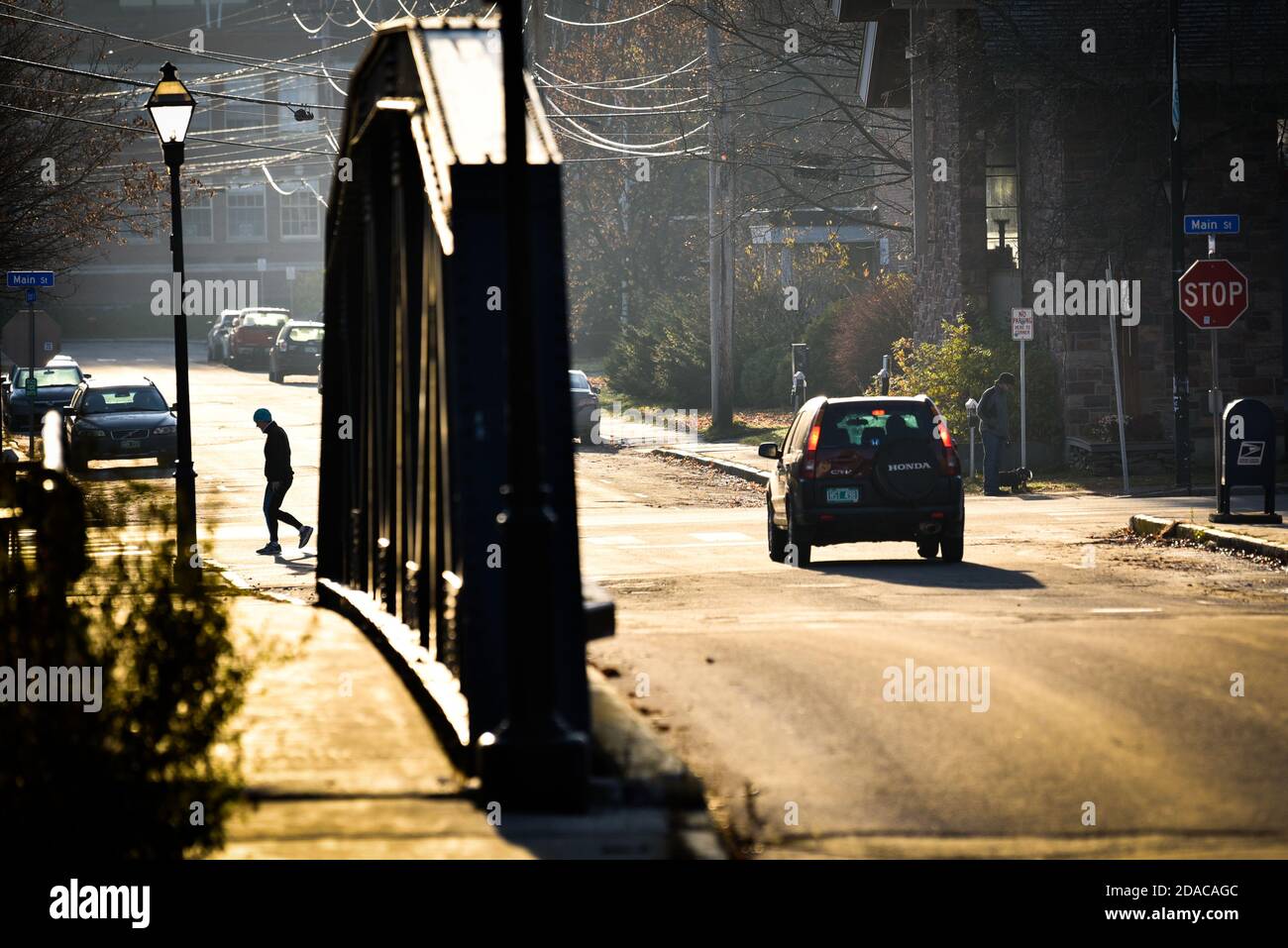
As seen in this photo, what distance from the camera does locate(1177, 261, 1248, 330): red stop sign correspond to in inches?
915

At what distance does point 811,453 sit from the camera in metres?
19.3

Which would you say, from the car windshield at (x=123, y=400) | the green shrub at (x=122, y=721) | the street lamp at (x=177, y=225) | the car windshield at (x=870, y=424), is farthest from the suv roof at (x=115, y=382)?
the green shrub at (x=122, y=721)

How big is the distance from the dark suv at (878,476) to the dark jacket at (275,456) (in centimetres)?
778

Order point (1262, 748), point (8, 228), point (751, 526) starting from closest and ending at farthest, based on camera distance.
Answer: point (1262, 748) → point (751, 526) → point (8, 228)

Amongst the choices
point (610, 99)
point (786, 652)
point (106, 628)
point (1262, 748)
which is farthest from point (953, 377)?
point (610, 99)

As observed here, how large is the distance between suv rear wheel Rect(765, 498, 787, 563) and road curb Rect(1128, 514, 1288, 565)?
14.5 feet

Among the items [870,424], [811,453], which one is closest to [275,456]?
[811,453]

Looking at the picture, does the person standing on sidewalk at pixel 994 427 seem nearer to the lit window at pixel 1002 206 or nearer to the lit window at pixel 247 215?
the lit window at pixel 1002 206

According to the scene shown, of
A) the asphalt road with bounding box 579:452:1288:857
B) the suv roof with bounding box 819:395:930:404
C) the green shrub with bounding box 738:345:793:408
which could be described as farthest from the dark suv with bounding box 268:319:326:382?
Result: the asphalt road with bounding box 579:452:1288:857

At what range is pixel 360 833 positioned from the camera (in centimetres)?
719

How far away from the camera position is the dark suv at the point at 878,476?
62.7 ft
